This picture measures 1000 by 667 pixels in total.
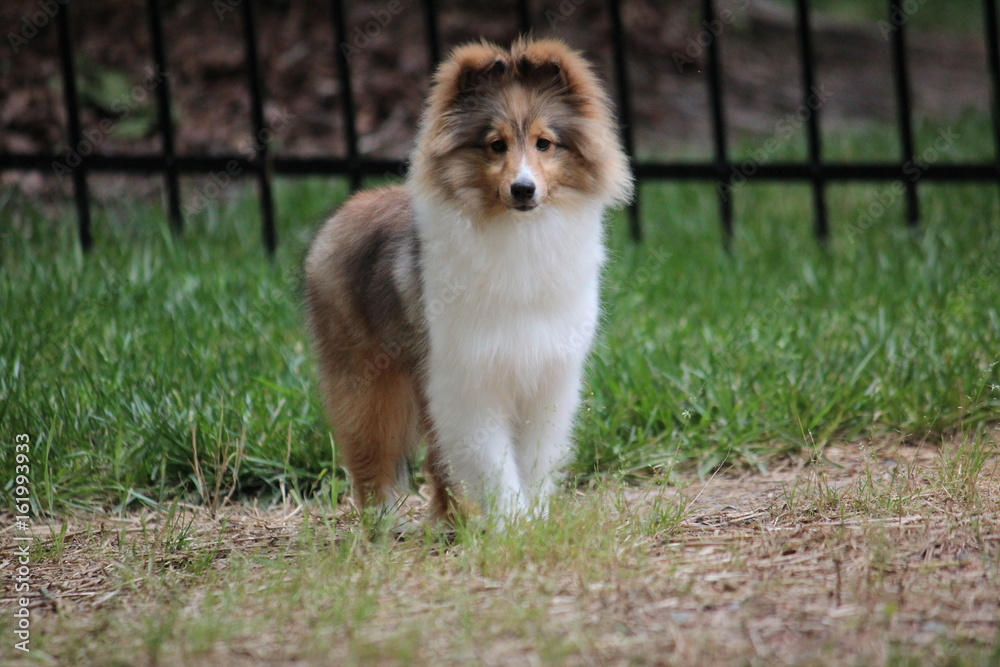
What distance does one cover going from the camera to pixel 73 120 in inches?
249

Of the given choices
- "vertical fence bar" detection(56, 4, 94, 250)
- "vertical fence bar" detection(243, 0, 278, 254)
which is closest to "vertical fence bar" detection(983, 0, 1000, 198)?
"vertical fence bar" detection(243, 0, 278, 254)

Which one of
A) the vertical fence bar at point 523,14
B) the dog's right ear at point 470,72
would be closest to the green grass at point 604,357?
the dog's right ear at point 470,72

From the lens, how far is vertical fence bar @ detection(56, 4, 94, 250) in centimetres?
626

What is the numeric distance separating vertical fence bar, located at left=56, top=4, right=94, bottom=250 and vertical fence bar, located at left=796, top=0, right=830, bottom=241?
14.3 ft

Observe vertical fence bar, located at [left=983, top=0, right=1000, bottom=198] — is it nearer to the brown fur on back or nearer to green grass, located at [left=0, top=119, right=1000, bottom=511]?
green grass, located at [left=0, top=119, right=1000, bottom=511]

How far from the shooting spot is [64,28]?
20.5 ft

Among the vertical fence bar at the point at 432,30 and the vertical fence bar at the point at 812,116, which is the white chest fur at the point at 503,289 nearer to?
the vertical fence bar at the point at 432,30

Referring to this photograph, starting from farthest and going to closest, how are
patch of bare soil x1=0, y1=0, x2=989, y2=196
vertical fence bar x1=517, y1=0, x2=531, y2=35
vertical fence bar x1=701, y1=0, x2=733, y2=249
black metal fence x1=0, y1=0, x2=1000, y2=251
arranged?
patch of bare soil x1=0, y1=0, x2=989, y2=196 < vertical fence bar x1=701, y1=0, x2=733, y2=249 < vertical fence bar x1=517, y1=0, x2=531, y2=35 < black metal fence x1=0, y1=0, x2=1000, y2=251

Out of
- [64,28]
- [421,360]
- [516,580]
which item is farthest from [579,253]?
[64,28]

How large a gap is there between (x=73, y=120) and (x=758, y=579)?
5069mm

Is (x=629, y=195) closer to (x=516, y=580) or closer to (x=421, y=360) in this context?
(x=421, y=360)

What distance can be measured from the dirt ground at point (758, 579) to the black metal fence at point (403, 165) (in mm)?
2957

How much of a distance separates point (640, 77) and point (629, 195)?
24.6 feet

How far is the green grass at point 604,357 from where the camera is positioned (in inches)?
166
